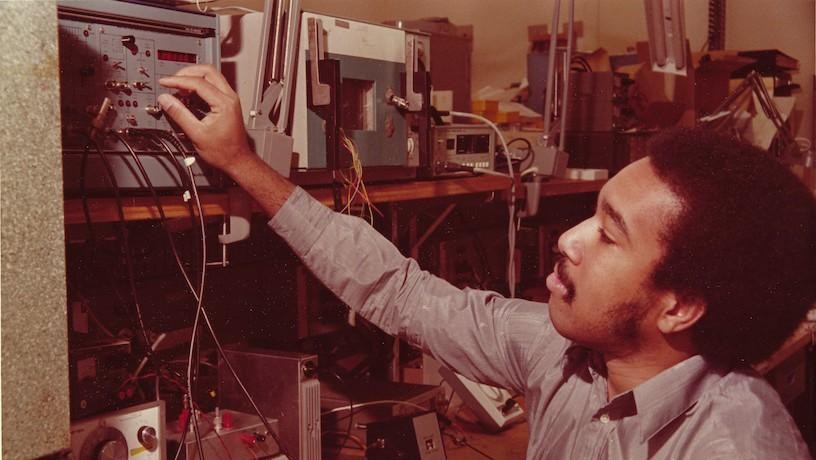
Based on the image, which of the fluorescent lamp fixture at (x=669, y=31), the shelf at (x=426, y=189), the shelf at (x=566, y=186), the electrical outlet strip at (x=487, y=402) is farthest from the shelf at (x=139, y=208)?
the fluorescent lamp fixture at (x=669, y=31)

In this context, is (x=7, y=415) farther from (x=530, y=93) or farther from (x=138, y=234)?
(x=530, y=93)

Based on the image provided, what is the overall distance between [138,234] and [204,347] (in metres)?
0.27

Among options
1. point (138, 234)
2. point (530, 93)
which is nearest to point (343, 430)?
point (138, 234)

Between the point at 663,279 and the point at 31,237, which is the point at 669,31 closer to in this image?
the point at 663,279

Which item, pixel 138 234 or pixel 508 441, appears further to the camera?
pixel 508 441

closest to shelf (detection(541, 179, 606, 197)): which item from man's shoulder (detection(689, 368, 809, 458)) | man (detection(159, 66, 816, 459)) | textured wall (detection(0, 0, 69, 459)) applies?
man (detection(159, 66, 816, 459))

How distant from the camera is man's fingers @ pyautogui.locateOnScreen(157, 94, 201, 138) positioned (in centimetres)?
125

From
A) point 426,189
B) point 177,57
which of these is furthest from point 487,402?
point 177,57

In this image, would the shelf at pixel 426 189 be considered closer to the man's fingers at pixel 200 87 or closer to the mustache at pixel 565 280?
the man's fingers at pixel 200 87

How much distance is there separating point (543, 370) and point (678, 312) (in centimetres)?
29

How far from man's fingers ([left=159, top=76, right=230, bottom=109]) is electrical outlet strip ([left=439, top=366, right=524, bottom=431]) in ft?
3.48

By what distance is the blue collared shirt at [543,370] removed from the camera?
1.22 m

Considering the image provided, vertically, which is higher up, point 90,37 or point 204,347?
point 90,37

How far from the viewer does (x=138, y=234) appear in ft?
5.50
